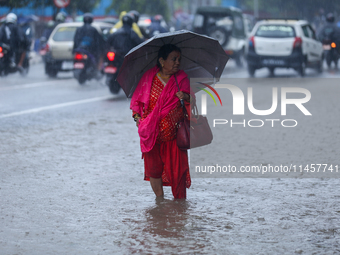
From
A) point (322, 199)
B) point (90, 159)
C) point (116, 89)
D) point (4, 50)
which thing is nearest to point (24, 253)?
point (322, 199)

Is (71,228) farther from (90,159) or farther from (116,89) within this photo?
(116,89)

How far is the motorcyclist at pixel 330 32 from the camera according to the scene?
69.6 feet

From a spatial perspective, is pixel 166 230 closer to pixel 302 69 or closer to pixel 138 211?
pixel 138 211

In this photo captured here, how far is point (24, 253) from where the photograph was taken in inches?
163

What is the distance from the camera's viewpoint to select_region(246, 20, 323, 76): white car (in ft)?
60.2

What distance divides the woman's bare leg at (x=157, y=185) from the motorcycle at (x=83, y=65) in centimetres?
1071

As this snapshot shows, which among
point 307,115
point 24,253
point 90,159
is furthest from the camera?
point 307,115

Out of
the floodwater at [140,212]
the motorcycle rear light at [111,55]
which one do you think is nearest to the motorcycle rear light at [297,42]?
the motorcycle rear light at [111,55]

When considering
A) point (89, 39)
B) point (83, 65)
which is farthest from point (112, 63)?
point (89, 39)

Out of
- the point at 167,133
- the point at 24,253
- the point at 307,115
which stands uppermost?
the point at 167,133

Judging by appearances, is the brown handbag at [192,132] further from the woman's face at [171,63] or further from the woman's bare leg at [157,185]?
the woman's bare leg at [157,185]

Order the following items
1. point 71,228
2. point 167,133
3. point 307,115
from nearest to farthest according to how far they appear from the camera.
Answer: point 71,228 → point 167,133 → point 307,115

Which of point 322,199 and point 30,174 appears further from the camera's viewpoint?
point 30,174

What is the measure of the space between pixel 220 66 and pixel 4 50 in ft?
44.5
